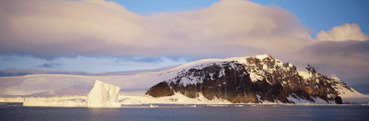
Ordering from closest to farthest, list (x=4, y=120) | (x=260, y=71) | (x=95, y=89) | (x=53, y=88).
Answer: (x=4, y=120)
(x=95, y=89)
(x=53, y=88)
(x=260, y=71)

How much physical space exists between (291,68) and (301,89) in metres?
12.5

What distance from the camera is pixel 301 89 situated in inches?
7215

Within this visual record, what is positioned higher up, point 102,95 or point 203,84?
point 203,84

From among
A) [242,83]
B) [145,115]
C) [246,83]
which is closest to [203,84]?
[242,83]

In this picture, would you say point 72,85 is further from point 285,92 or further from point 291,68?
point 291,68

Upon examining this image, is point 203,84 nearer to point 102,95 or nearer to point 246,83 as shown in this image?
point 246,83

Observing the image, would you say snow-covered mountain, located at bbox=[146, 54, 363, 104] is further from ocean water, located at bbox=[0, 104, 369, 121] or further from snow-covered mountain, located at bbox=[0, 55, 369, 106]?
ocean water, located at bbox=[0, 104, 369, 121]

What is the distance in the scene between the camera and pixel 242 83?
15525cm

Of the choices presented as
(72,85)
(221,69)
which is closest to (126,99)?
(72,85)

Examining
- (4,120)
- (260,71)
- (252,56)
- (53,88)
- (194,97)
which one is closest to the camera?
(4,120)

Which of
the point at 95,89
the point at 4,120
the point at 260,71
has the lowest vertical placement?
the point at 4,120

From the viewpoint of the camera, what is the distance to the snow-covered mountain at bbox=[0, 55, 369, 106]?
12562cm

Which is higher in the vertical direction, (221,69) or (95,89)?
(221,69)

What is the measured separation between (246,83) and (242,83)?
1785 millimetres
